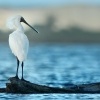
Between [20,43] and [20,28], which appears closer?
[20,43]

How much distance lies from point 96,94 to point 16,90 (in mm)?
2936

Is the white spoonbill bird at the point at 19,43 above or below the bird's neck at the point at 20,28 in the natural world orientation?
below

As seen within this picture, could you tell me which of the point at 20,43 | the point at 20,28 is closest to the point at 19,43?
the point at 20,43

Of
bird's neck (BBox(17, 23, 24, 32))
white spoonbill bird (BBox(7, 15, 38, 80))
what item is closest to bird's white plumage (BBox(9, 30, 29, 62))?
white spoonbill bird (BBox(7, 15, 38, 80))

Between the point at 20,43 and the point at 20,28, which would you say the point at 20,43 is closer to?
the point at 20,43

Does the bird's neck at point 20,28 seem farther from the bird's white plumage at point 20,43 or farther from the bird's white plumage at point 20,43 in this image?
the bird's white plumage at point 20,43

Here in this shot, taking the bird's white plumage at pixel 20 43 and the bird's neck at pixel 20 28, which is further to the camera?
the bird's neck at pixel 20 28

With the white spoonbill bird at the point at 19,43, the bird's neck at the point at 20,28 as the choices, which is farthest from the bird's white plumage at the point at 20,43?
the bird's neck at the point at 20,28

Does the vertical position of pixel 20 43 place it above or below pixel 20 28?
below

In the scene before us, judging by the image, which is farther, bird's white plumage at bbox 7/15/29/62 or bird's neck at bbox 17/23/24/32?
bird's neck at bbox 17/23/24/32

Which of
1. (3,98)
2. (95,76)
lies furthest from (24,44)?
(95,76)

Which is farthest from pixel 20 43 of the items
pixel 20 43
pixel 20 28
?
pixel 20 28

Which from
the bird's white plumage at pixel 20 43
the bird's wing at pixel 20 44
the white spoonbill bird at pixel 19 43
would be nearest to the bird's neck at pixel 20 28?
the white spoonbill bird at pixel 19 43

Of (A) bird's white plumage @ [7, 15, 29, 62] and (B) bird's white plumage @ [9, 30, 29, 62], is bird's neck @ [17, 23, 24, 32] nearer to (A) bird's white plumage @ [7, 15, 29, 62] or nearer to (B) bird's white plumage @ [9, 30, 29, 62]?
(A) bird's white plumage @ [7, 15, 29, 62]
